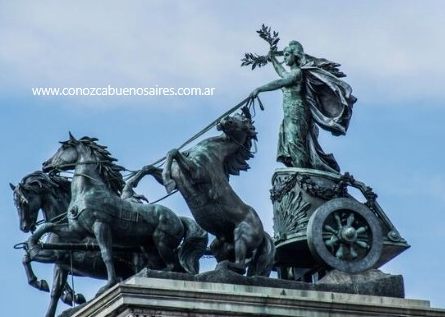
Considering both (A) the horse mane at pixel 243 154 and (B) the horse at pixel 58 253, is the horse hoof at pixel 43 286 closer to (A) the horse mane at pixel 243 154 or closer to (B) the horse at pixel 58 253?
(B) the horse at pixel 58 253

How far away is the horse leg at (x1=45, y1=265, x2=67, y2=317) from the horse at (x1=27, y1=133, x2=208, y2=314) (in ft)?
3.50

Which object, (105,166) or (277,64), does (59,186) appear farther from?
(277,64)

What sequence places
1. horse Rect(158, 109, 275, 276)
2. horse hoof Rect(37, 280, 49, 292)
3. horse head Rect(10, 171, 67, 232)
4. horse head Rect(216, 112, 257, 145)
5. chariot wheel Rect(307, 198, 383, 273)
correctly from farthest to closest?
horse head Rect(10, 171, 67, 232), horse hoof Rect(37, 280, 49, 292), horse head Rect(216, 112, 257, 145), chariot wheel Rect(307, 198, 383, 273), horse Rect(158, 109, 275, 276)

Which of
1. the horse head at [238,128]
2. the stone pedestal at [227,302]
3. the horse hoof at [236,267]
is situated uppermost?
the horse head at [238,128]

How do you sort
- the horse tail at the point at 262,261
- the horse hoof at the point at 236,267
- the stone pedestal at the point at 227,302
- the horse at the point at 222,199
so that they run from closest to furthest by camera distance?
the stone pedestal at the point at 227,302
the horse hoof at the point at 236,267
the horse at the point at 222,199
the horse tail at the point at 262,261

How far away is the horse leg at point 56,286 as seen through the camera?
160ft

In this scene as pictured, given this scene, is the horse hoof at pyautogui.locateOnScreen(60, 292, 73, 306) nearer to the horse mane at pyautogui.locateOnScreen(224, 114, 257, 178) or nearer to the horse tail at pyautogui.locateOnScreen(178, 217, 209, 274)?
the horse tail at pyautogui.locateOnScreen(178, 217, 209, 274)

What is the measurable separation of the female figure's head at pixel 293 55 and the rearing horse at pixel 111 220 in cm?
386

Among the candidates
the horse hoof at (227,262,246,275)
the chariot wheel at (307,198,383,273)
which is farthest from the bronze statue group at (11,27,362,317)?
the chariot wheel at (307,198,383,273)

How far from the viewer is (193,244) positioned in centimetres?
4816

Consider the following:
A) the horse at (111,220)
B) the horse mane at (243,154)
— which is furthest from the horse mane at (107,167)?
the horse mane at (243,154)

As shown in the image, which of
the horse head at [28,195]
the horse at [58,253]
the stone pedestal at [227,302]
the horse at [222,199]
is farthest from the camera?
the horse head at [28,195]

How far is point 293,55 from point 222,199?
3993 millimetres

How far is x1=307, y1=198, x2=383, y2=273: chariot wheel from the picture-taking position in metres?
47.9
